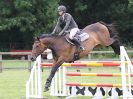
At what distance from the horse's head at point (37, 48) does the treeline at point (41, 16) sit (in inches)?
948

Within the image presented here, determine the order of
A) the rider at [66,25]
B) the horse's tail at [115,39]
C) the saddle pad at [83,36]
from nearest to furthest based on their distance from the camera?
the rider at [66,25]
the saddle pad at [83,36]
the horse's tail at [115,39]

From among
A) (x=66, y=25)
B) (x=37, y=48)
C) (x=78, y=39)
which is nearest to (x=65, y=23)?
(x=66, y=25)

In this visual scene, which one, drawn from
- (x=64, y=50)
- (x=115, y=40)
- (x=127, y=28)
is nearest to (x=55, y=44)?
(x=64, y=50)

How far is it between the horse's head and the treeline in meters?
24.1

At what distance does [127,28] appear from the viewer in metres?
38.0

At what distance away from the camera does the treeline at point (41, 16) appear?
3481 cm

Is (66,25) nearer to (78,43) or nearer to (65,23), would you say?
(65,23)

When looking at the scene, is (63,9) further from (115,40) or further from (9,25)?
(9,25)

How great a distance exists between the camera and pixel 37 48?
10.3m

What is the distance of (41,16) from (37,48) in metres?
25.4

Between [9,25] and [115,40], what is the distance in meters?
22.9

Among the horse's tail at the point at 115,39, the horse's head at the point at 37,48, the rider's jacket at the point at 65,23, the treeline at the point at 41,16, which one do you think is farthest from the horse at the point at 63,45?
the treeline at the point at 41,16

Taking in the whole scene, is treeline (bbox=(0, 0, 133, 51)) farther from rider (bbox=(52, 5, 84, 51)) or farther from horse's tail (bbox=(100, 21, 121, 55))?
rider (bbox=(52, 5, 84, 51))

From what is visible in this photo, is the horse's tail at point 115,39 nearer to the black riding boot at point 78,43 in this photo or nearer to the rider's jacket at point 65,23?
the black riding boot at point 78,43
